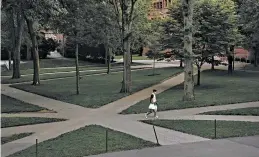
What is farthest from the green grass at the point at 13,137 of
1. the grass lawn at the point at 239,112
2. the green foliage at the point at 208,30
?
the green foliage at the point at 208,30

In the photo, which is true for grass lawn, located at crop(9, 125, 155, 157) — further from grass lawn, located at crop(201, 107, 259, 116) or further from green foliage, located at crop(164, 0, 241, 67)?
green foliage, located at crop(164, 0, 241, 67)

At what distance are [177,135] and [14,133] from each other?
6.33 metres

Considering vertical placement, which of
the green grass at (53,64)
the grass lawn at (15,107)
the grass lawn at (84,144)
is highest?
the green grass at (53,64)

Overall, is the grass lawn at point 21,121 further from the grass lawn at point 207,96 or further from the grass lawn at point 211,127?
the grass lawn at point 211,127

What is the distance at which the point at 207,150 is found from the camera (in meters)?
13.5

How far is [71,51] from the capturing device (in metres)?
76.9

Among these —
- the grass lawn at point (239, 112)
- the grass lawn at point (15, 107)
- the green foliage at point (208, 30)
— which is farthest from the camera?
the green foliage at point (208, 30)

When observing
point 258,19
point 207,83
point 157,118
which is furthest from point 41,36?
point 157,118

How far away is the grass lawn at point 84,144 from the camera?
13370 mm

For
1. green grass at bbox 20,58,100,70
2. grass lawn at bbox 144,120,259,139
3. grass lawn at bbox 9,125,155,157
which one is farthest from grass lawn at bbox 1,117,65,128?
green grass at bbox 20,58,100,70

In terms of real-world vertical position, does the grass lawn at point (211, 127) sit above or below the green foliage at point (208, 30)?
below

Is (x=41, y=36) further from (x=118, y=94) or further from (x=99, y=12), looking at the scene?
(x=118, y=94)

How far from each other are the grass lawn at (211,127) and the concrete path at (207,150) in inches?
40.2

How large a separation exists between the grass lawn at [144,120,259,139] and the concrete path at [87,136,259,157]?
1020mm
